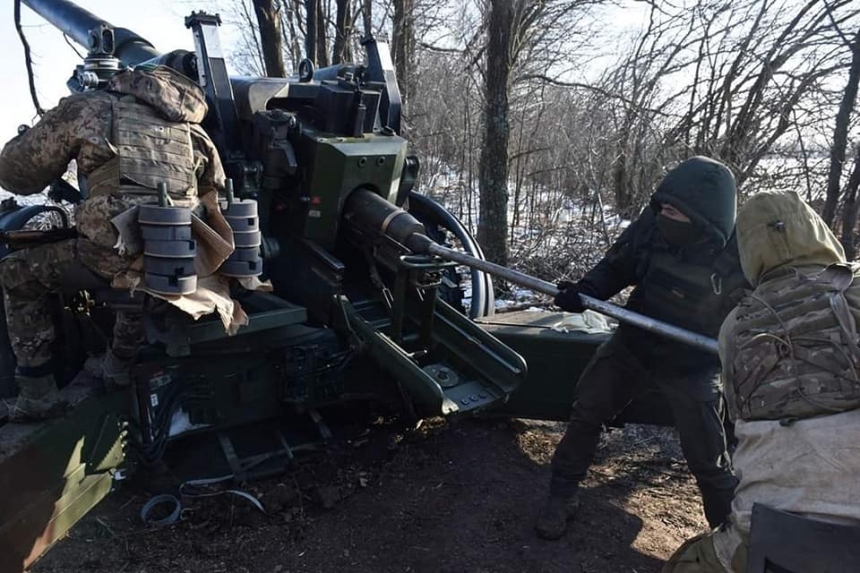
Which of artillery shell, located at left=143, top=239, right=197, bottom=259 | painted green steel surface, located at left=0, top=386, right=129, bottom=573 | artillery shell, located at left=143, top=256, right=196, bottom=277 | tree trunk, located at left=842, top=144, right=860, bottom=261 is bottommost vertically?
painted green steel surface, located at left=0, top=386, right=129, bottom=573

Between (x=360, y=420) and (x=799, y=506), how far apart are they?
3.10 metres

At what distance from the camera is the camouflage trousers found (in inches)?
125

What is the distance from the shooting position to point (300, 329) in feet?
13.3

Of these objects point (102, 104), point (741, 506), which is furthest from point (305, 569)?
point (102, 104)

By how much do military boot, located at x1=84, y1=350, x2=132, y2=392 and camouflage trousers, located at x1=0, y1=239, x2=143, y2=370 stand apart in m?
0.08

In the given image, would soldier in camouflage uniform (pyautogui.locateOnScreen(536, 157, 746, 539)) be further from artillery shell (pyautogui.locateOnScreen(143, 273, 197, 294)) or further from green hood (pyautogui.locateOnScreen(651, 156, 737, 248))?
artillery shell (pyautogui.locateOnScreen(143, 273, 197, 294))

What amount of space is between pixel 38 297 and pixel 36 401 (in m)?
0.48

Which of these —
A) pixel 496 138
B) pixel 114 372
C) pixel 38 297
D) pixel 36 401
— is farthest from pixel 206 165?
pixel 496 138

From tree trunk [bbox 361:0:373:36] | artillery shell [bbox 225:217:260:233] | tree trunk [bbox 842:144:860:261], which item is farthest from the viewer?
tree trunk [bbox 361:0:373:36]

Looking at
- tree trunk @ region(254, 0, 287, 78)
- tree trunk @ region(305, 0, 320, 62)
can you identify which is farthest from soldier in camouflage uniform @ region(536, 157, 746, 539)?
tree trunk @ region(305, 0, 320, 62)

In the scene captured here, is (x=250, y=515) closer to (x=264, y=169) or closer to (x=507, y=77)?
(x=264, y=169)

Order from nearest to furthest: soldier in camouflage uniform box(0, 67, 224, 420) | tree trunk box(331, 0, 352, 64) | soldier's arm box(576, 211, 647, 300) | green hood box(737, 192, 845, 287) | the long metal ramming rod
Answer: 1. green hood box(737, 192, 845, 287)
2. the long metal ramming rod
3. soldier in camouflage uniform box(0, 67, 224, 420)
4. soldier's arm box(576, 211, 647, 300)
5. tree trunk box(331, 0, 352, 64)

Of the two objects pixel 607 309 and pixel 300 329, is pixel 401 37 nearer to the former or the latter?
pixel 300 329

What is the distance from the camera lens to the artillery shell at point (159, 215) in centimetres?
285
